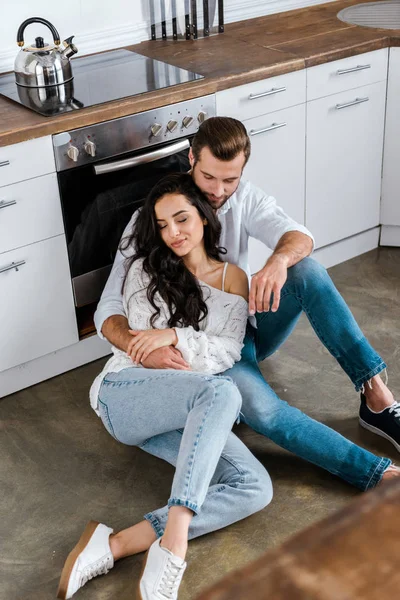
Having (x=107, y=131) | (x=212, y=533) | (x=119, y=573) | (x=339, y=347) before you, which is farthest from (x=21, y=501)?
(x=107, y=131)

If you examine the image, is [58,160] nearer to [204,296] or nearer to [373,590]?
[204,296]

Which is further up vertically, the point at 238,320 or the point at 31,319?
the point at 238,320

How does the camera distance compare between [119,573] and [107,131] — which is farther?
[107,131]

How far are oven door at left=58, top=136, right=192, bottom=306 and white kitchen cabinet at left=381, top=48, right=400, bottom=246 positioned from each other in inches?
37.3

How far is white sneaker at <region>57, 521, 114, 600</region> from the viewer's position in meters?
1.65

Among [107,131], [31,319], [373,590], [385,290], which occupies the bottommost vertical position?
[385,290]

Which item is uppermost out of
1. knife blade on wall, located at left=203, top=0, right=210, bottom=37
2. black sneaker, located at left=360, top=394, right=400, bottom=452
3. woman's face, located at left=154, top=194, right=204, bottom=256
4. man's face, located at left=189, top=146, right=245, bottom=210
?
knife blade on wall, located at left=203, top=0, right=210, bottom=37

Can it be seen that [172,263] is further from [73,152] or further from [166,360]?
[73,152]

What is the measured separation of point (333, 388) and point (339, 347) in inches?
15.8

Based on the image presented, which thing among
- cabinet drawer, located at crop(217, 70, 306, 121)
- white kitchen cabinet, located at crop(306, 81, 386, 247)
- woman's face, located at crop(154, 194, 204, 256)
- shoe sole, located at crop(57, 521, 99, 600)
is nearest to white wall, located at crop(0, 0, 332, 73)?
cabinet drawer, located at crop(217, 70, 306, 121)

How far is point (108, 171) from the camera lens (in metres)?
2.18

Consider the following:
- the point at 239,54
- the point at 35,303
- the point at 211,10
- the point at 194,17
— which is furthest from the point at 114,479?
the point at 211,10

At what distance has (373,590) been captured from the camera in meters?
0.10

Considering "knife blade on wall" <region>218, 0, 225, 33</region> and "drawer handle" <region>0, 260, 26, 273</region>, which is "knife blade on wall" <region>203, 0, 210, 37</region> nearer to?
"knife blade on wall" <region>218, 0, 225, 33</region>
